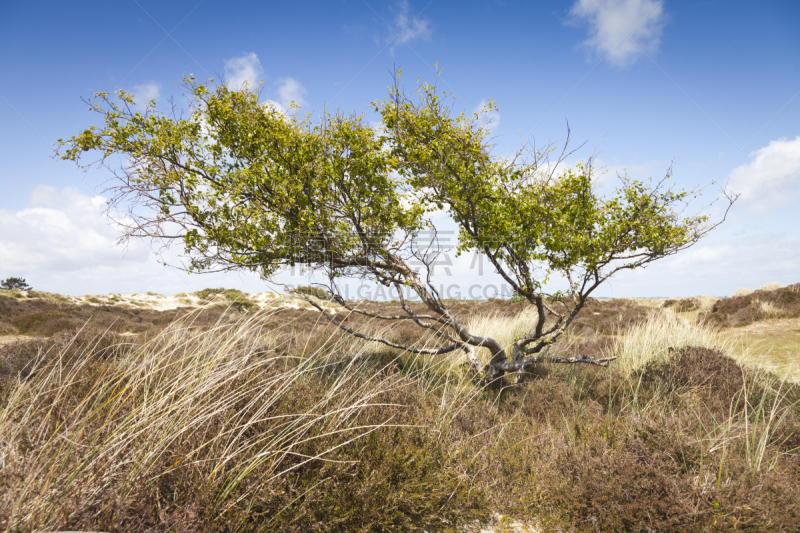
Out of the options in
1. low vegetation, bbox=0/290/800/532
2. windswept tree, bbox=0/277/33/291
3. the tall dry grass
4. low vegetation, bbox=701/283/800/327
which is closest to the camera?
the tall dry grass

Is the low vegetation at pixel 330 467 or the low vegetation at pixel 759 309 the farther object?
the low vegetation at pixel 759 309

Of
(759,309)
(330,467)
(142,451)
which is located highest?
(759,309)

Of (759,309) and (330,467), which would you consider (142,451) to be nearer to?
(330,467)

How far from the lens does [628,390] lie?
5.60 m

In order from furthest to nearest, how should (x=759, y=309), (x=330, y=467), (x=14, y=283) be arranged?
(x=14, y=283) < (x=759, y=309) < (x=330, y=467)

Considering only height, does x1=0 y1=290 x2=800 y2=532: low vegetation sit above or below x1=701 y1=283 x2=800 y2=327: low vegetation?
below

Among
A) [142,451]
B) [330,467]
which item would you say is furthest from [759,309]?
[142,451]

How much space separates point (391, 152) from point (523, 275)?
9.72ft

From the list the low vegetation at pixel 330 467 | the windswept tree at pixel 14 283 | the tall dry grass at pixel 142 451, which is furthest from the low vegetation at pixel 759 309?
the windswept tree at pixel 14 283

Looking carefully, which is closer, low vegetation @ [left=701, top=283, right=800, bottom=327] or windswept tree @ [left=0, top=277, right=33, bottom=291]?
low vegetation @ [left=701, top=283, right=800, bottom=327]

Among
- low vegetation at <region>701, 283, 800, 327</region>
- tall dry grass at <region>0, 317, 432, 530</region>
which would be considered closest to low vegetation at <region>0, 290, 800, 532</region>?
tall dry grass at <region>0, 317, 432, 530</region>

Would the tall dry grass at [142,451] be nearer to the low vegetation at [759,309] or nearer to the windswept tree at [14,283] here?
the low vegetation at [759,309]

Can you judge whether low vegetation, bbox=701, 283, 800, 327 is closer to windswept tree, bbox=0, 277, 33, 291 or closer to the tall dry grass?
the tall dry grass

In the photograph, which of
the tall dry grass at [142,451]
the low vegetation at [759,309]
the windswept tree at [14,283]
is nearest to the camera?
the tall dry grass at [142,451]
